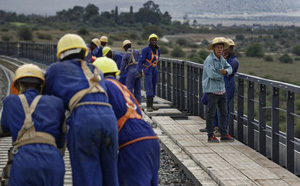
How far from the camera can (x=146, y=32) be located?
13350 cm

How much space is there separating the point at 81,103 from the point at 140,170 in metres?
0.90

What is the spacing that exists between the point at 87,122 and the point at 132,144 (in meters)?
0.64

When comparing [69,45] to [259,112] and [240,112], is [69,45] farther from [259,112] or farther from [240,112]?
[240,112]

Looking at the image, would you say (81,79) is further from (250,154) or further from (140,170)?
(250,154)

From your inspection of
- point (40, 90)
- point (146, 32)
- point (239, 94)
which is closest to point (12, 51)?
point (239, 94)

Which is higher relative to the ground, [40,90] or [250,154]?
[40,90]

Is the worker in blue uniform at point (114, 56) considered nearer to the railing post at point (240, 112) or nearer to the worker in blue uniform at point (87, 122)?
the railing post at point (240, 112)

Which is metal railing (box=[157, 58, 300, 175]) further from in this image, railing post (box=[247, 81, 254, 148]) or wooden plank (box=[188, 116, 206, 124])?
wooden plank (box=[188, 116, 206, 124])

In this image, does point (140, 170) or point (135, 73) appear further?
point (135, 73)

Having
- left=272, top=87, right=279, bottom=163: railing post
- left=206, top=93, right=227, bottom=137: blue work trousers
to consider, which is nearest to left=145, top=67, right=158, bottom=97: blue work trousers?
left=206, top=93, right=227, bottom=137: blue work trousers

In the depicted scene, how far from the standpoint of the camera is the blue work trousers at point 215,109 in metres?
12.5

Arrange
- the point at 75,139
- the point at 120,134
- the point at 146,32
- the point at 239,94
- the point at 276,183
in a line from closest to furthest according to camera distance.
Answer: the point at 75,139 < the point at 120,134 < the point at 276,183 < the point at 239,94 < the point at 146,32

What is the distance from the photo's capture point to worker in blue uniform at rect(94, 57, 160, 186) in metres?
6.95

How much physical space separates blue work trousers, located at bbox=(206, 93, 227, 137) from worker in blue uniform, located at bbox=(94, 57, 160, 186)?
547cm
